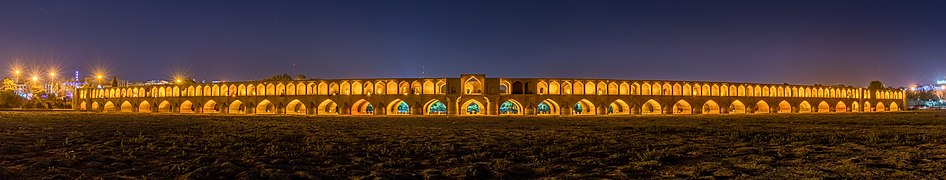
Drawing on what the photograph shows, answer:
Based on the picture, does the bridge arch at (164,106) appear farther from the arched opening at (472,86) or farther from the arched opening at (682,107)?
the arched opening at (682,107)

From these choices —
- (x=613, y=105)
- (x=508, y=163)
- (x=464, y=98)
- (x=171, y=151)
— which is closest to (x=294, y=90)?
(x=464, y=98)

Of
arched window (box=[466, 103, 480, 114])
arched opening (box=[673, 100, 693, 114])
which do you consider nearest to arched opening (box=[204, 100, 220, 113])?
arched window (box=[466, 103, 480, 114])

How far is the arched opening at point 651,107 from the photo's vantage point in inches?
1940

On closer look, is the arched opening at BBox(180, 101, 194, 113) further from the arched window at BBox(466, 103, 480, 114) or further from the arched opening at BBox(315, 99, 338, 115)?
the arched window at BBox(466, 103, 480, 114)

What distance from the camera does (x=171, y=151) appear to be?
10.0 m

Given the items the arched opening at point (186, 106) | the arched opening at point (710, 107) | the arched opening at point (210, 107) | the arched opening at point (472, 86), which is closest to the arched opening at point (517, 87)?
the arched opening at point (472, 86)

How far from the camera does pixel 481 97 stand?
44.9 meters

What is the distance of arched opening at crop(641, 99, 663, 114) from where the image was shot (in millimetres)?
49281

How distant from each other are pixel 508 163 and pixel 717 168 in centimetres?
292

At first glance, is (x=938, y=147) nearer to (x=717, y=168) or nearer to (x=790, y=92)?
(x=717, y=168)

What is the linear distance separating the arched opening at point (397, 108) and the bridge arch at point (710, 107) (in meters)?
27.4

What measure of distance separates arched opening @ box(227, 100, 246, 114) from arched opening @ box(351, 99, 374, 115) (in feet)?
38.8

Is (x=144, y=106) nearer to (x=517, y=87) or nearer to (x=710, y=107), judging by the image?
(x=517, y=87)

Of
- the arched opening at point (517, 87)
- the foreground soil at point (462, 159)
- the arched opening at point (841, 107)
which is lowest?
the foreground soil at point (462, 159)
